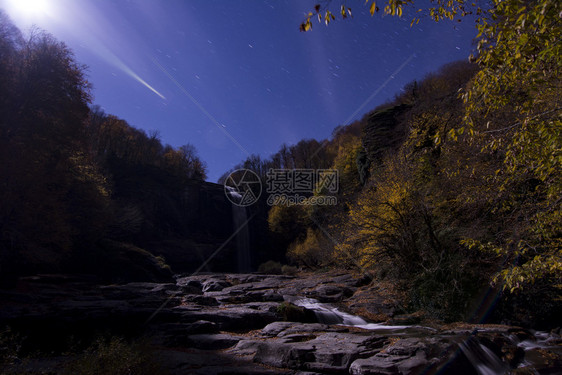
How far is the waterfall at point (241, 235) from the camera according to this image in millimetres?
40522

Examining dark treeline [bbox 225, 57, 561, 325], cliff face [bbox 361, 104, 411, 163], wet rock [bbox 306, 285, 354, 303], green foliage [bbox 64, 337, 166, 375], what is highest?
cliff face [bbox 361, 104, 411, 163]

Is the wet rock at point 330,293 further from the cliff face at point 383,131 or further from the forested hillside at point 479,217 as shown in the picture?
the cliff face at point 383,131

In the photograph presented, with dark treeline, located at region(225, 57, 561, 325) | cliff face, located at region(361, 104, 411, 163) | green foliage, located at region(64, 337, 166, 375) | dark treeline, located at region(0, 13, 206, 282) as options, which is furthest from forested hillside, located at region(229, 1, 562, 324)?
dark treeline, located at region(0, 13, 206, 282)

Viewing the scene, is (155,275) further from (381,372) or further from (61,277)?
(381,372)

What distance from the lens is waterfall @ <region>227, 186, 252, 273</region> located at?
40.5m

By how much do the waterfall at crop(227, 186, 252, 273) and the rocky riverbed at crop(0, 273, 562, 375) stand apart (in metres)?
26.6

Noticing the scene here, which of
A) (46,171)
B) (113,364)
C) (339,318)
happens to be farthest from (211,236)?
(113,364)

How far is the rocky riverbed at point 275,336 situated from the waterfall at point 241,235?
1046 inches

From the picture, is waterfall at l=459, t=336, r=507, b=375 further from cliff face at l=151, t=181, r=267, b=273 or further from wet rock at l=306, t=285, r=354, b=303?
cliff face at l=151, t=181, r=267, b=273

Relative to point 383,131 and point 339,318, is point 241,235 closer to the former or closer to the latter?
point 383,131

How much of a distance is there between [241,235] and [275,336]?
3549 centimetres

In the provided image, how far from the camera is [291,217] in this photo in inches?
1566

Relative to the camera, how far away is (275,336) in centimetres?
860

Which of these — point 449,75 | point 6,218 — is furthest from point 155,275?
point 449,75
